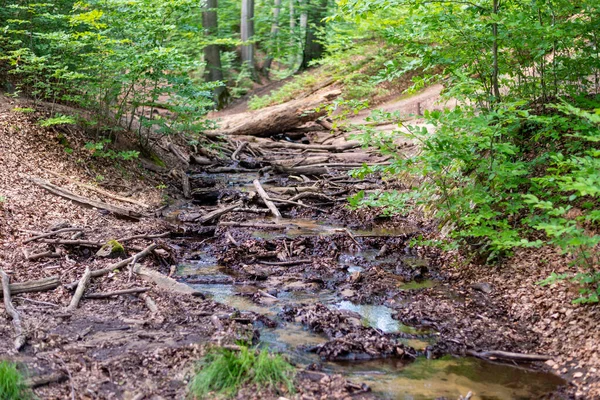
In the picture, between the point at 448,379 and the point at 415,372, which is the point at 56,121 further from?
the point at 448,379

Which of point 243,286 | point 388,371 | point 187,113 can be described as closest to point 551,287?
point 388,371

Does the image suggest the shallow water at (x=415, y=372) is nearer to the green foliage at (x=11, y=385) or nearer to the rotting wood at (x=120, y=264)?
the rotting wood at (x=120, y=264)

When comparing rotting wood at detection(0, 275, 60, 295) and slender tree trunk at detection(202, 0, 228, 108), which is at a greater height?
slender tree trunk at detection(202, 0, 228, 108)

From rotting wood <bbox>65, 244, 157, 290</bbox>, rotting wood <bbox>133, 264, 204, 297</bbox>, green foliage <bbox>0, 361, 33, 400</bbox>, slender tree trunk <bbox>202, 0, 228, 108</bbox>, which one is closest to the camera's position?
green foliage <bbox>0, 361, 33, 400</bbox>

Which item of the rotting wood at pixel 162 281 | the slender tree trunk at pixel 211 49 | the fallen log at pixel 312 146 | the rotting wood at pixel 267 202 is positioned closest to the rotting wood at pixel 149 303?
the rotting wood at pixel 162 281

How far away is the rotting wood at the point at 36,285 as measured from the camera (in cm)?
610

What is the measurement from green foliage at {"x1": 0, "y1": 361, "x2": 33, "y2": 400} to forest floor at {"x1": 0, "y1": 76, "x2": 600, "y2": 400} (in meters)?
0.22

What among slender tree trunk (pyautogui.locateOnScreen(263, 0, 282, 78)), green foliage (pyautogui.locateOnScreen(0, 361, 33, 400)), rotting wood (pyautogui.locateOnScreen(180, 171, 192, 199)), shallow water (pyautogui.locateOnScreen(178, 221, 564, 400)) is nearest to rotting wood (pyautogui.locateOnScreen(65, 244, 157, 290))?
shallow water (pyautogui.locateOnScreen(178, 221, 564, 400))

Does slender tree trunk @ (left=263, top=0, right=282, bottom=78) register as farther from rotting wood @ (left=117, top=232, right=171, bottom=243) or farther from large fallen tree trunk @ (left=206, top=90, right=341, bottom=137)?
rotting wood @ (left=117, top=232, right=171, bottom=243)

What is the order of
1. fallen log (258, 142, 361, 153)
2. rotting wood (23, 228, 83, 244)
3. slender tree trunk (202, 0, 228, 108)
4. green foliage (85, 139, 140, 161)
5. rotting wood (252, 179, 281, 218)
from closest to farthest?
rotting wood (23, 228, 83, 244) < rotting wood (252, 179, 281, 218) < green foliage (85, 139, 140, 161) < fallen log (258, 142, 361, 153) < slender tree trunk (202, 0, 228, 108)

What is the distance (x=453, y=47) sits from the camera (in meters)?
A: 7.50

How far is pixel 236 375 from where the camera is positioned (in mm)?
4535

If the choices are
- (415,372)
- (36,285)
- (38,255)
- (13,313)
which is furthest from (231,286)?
(415,372)

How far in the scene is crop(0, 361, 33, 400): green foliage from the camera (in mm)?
4020
